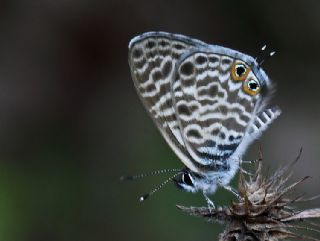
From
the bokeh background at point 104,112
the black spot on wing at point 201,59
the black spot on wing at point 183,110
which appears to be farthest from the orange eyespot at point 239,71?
the bokeh background at point 104,112

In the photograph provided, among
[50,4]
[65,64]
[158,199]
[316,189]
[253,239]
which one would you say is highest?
[50,4]

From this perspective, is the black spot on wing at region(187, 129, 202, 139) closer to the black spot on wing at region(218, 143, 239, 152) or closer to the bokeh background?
the black spot on wing at region(218, 143, 239, 152)

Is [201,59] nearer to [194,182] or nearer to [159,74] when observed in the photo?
[159,74]

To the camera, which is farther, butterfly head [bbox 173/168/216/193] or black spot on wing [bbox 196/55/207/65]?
black spot on wing [bbox 196/55/207/65]

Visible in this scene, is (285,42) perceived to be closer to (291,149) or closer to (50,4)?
(291,149)

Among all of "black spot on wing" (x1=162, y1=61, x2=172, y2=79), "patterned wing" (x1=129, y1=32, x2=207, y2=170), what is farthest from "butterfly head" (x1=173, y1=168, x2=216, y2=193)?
"black spot on wing" (x1=162, y1=61, x2=172, y2=79)

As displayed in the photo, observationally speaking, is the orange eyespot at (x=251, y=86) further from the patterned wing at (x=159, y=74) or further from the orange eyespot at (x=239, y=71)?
the patterned wing at (x=159, y=74)

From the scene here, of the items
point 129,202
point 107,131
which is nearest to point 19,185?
point 129,202

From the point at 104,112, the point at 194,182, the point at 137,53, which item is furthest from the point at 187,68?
the point at 104,112
